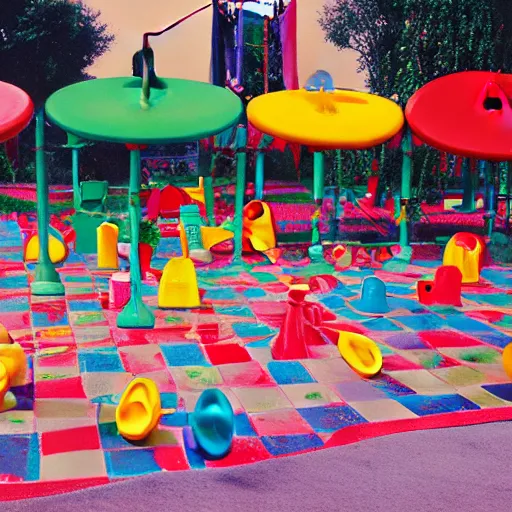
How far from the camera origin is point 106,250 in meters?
4.12


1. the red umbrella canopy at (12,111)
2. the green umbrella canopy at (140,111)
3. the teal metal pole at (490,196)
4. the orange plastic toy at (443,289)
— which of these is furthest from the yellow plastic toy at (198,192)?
the teal metal pole at (490,196)

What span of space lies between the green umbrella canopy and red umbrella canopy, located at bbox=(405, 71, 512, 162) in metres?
0.79

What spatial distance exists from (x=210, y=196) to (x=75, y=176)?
94cm

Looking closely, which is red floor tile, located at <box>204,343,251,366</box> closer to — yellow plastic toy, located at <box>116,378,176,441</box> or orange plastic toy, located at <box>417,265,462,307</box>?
yellow plastic toy, located at <box>116,378,176,441</box>

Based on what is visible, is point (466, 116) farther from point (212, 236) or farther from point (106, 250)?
point (106, 250)

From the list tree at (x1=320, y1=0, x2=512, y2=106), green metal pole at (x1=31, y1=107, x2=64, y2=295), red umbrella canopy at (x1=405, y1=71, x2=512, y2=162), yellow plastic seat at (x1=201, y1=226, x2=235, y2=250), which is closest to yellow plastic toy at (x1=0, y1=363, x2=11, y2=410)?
green metal pole at (x1=31, y1=107, x2=64, y2=295)

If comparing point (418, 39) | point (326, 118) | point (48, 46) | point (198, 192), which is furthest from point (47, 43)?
point (418, 39)

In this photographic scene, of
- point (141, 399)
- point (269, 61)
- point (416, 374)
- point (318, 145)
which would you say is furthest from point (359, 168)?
point (141, 399)

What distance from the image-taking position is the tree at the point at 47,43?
14.2ft

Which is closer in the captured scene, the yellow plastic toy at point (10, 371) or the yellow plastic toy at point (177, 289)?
the yellow plastic toy at point (10, 371)

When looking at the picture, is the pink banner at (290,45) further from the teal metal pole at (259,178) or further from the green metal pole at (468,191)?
the green metal pole at (468,191)

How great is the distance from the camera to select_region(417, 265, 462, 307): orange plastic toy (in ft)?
11.2

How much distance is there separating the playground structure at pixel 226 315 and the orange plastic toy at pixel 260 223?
27.2 inches

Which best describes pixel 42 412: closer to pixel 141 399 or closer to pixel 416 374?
pixel 141 399
